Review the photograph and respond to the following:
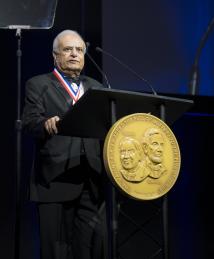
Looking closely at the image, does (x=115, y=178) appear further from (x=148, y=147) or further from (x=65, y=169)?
(x=65, y=169)

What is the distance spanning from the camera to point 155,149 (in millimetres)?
2268

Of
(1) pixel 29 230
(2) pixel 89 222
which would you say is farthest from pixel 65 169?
(1) pixel 29 230

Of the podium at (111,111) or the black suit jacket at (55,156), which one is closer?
the podium at (111,111)

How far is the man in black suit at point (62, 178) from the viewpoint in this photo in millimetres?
2479

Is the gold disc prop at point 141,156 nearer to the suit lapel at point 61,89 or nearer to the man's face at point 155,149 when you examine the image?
the man's face at point 155,149

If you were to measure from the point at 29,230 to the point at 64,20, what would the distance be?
137 centimetres

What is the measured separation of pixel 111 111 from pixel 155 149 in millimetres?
244

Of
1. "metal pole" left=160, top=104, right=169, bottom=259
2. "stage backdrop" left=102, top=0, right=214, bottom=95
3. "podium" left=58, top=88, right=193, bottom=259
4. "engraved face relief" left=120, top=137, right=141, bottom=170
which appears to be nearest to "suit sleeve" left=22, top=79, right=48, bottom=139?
"podium" left=58, top=88, right=193, bottom=259

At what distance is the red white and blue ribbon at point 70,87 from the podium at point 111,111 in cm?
28

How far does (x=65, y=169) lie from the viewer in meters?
2.48

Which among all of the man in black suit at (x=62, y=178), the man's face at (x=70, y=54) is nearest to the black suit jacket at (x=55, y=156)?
the man in black suit at (x=62, y=178)

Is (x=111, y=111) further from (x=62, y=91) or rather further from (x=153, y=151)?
(x=62, y=91)

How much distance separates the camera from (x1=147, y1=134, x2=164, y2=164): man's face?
2256 millimetres

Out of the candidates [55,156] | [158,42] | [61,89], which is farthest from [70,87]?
[158,42]
